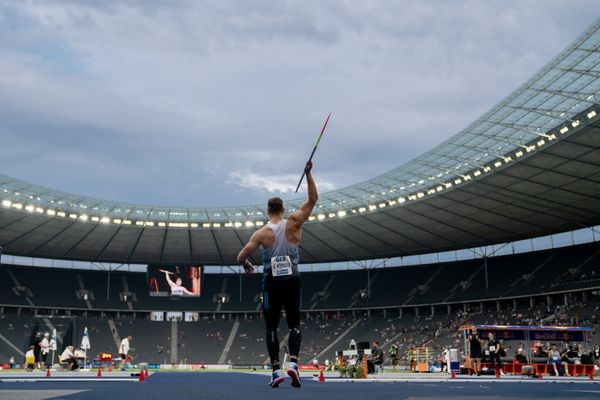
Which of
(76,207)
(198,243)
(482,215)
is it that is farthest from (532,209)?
(76,207)

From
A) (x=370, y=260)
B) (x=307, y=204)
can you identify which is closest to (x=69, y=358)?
(x=307, y=204)

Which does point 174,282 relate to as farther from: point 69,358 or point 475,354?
point 475,354

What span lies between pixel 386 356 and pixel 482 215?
1832cm

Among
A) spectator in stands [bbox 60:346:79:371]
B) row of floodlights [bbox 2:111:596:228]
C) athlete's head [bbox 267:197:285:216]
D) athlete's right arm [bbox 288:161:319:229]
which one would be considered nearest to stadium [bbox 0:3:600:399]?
row of floodlights [bbox 2:111:596:228]

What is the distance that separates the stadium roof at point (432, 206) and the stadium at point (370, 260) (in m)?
0.17

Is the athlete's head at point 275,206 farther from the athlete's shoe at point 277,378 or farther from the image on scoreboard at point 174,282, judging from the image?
the image on scoreboard at point 174,282

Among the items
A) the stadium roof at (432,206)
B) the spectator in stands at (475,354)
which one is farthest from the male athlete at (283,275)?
the stadium roof at (432,206)

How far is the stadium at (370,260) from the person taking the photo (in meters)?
41.2

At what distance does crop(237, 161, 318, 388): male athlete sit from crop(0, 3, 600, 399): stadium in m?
28.9

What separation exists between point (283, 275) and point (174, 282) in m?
62.7

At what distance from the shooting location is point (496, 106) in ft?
123

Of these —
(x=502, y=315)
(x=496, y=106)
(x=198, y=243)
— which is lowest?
(x=502, y=315)

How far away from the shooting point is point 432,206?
173 feet

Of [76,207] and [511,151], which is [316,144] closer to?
[511,151]
